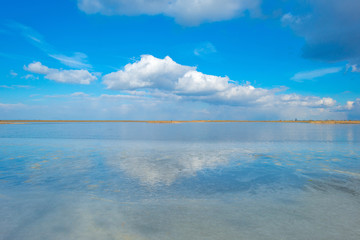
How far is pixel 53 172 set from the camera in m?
12.9

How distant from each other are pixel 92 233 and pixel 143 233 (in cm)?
141

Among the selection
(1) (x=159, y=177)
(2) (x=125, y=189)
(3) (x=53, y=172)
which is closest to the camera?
(2) (x=125, y=189)

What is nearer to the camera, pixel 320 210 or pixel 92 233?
pixel 92 233

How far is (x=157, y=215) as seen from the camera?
7.11 m

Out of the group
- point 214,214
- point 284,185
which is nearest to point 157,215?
point 214,214

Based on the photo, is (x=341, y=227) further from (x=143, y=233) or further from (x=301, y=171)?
(x=301, y=171)

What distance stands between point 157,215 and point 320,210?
18.0 ft

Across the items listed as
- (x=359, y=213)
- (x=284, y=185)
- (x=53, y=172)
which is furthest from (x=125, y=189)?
(x=359, y=213)

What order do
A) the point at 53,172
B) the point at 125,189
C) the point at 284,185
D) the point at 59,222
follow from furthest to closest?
the point at 53,172 → the point at 284,185 → the point at 125,189 → the point at 59,222

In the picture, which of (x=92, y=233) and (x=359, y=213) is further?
(x=359, y=213)

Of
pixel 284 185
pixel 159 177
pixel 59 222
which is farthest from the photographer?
pixel 159 177

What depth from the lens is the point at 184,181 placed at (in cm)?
1105

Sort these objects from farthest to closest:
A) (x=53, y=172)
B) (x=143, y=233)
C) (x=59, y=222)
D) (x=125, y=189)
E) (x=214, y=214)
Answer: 1. (x=53, y=172)
2. (x=125, y=189)
3. (x=214, y=214)
4. (x=59, y=222)
5. (x=143, y=233)

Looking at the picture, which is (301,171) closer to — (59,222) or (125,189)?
(125,189)
